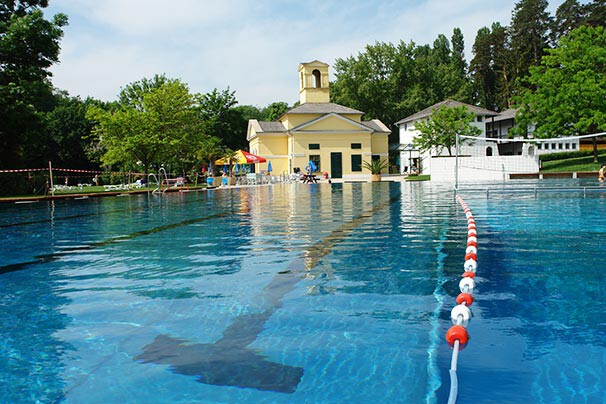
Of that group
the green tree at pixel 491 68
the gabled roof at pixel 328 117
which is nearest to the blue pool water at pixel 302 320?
the gabled roof at pixel 328 117

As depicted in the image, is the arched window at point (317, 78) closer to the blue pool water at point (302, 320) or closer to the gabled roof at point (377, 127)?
the gabled roof at point (377, 127)

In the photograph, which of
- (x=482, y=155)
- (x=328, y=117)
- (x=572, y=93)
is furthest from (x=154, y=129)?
(x=482, y=155)

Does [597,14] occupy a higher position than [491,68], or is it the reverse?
[597,14]

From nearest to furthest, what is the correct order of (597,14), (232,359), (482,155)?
(232,359) < (482,155) < (597,14)

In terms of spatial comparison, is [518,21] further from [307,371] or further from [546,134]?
[307,371]

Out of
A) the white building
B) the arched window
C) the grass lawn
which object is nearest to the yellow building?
the arched window

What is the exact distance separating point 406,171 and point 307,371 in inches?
2297

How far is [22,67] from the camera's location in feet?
101

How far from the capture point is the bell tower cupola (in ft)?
193

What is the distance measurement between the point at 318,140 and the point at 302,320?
51.1 m

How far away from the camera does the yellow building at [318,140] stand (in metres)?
55.0

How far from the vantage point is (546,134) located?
40.7 m

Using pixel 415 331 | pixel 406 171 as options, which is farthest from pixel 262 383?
pixel 406 171

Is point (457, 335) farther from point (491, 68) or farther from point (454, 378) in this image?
point (491, 68)
